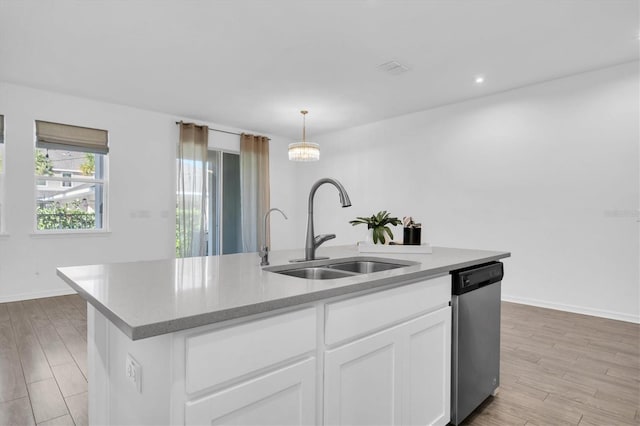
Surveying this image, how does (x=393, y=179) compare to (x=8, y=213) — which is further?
(x=393, y=179)

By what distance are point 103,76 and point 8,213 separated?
209 cm

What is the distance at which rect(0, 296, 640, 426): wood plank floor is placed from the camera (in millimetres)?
1921

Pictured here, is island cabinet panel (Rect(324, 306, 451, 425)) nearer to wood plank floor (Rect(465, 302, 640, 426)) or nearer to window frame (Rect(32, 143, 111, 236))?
wood plank floor (Rect(465, 302, 640, 426))

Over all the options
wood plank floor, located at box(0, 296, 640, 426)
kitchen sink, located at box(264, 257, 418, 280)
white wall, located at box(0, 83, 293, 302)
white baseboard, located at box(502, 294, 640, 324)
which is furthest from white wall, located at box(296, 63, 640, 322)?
white wall, located at box(0, 83, 293, 302)

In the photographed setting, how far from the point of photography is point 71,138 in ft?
15.6

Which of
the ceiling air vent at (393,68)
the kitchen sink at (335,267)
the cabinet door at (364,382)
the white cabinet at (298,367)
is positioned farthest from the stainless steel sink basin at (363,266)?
the ceiling air vent at (393,68)

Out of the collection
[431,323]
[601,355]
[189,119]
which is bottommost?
[601,355]

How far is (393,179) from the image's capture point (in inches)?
229

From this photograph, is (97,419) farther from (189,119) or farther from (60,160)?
(189,119)

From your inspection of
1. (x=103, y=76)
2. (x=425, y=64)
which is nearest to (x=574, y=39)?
(x=425, y=64)

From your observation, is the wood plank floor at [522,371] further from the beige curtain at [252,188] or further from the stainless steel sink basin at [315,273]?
the beige curtain at [252,188]

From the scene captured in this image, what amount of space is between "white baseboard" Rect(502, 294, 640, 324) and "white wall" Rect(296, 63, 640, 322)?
0.01m

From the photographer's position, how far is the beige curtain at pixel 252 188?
6379mm

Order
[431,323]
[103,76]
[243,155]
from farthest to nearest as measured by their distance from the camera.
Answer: [243,155]
[103,76]
[431,323]
